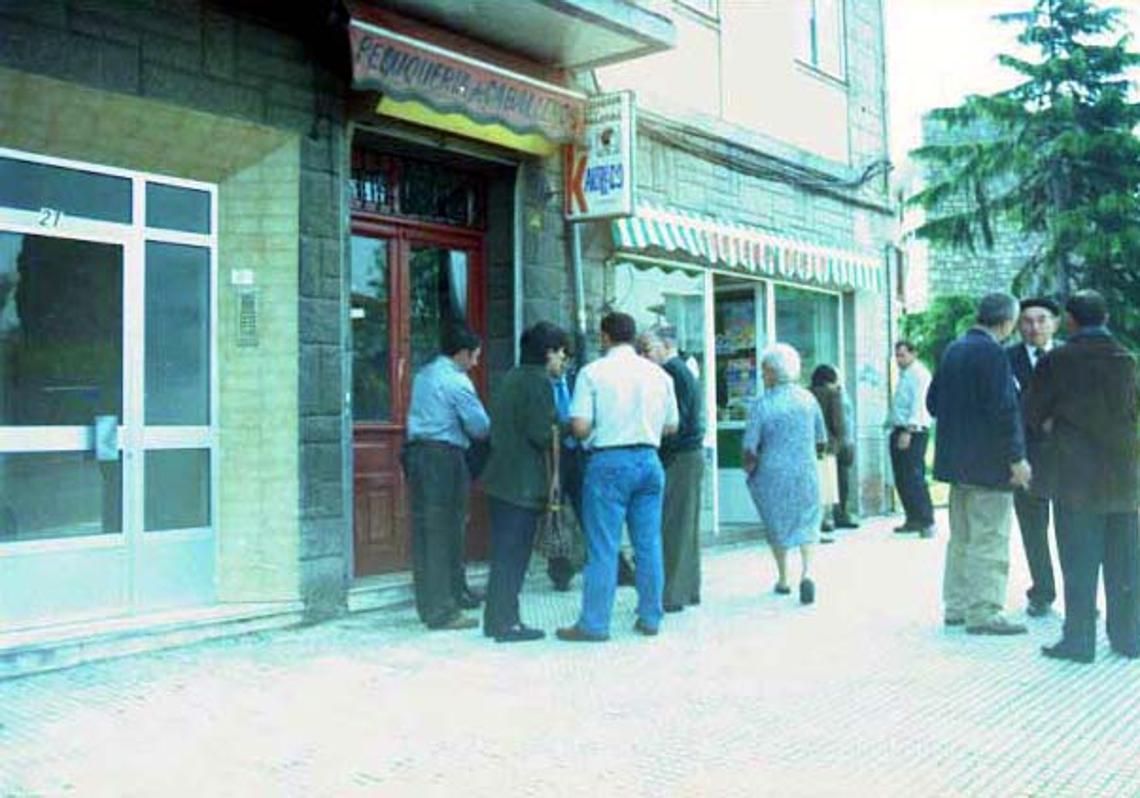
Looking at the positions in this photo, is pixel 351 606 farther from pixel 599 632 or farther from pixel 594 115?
pixel 594 115

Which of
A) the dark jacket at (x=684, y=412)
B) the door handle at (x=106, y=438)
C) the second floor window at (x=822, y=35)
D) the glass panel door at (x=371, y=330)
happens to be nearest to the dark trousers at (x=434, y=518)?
the glass panel door at (x=371, y=330)

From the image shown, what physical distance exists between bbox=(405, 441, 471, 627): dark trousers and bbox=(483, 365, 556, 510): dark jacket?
32 centimetres

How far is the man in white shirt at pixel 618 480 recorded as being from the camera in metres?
6.50

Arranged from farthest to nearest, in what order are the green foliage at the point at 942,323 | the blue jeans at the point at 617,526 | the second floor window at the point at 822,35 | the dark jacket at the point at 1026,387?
the green foliage at the point at 942,323, the second floor window at the point at 822,35, the blue jeans at the point at 617,526, the dark jacket at the point at 1026,387

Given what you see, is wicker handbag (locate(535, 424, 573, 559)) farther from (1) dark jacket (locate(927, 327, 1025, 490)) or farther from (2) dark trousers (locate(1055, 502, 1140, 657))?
(2) dark trousers (locate(1055, 502, 1140, 657))

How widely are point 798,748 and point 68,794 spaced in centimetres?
260

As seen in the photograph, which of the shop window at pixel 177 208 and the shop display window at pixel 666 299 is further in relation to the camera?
the shop display window at pixel 666 299

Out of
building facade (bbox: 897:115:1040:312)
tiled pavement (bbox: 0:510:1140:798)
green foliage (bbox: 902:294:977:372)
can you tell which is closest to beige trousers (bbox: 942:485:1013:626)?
tiled pavement (bbox: 0:510:1140:798)

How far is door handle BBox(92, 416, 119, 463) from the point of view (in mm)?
6457

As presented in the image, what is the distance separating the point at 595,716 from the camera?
4.95m

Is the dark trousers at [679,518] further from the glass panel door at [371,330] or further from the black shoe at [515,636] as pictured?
the glass panel door at [371,330]

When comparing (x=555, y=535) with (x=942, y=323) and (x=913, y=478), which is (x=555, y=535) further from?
(x=942, y=323)

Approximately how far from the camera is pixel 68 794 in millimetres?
4020

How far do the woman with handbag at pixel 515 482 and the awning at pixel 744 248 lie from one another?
2826mm
